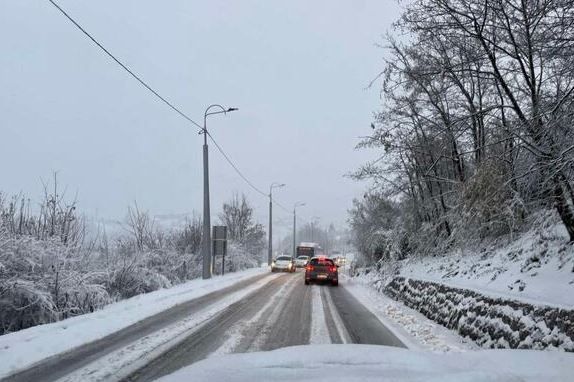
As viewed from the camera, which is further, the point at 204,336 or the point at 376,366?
the point at 204,336

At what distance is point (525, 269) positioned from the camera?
461 inches

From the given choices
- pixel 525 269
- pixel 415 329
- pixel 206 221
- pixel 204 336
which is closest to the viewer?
pixel 204 336

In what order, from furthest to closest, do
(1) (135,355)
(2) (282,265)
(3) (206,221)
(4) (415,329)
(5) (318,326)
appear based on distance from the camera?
(2) (282,265)
(3) (206,221)
(5) (318,326)
(4) (415,329)
(1) (135,355)

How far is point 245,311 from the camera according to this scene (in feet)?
49.1

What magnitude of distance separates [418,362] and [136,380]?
365 cm

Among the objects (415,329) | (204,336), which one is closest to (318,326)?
(415,329)

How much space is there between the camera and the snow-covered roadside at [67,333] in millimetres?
8086

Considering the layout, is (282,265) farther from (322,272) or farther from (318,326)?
(318,326)

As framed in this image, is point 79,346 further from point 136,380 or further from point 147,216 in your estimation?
point 147,216

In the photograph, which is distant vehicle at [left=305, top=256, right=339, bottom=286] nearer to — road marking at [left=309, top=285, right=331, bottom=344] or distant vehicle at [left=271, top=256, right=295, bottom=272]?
road marking at [left=309, top=285, right=331, bottom=344]

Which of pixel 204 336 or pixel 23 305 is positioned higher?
pixel 23 305

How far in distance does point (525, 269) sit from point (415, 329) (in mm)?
2738

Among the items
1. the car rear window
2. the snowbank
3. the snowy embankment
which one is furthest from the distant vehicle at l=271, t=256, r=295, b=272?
the snowbank

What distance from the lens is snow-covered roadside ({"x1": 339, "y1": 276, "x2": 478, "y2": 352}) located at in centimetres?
985
